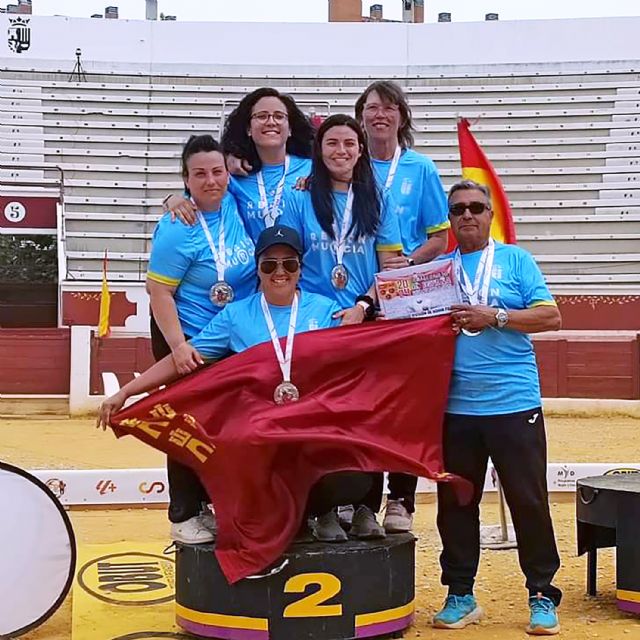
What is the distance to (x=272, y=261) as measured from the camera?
12.1ft

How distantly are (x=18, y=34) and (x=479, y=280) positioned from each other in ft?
67.0

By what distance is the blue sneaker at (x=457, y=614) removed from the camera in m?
4.07

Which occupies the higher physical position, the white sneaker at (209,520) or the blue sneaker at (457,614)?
the white sneaker at (209,520)

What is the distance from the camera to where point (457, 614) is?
13.4 ft

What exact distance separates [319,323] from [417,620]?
1.22m

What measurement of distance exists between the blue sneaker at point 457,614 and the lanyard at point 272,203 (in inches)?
58.7

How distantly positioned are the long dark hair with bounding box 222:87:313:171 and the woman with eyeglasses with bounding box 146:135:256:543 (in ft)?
0.51

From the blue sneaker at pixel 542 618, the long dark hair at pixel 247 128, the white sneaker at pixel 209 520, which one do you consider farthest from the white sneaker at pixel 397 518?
the long dark hair at pixel 247 128

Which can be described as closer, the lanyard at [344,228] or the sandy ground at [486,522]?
the lanyard at [344,228]

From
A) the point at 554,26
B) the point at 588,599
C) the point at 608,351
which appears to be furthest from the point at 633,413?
the point at 554,26

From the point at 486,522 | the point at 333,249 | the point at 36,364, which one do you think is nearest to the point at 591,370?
the point at 36,364

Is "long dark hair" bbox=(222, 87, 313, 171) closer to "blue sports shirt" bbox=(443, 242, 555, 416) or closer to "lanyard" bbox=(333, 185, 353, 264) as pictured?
"lanyard" bbox=(333, 185, 353, 264)

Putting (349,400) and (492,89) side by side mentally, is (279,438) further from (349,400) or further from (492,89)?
(492,89)

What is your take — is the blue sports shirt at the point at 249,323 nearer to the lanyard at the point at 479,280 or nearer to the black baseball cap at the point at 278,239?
the black baseball cap at the point at 278,239
